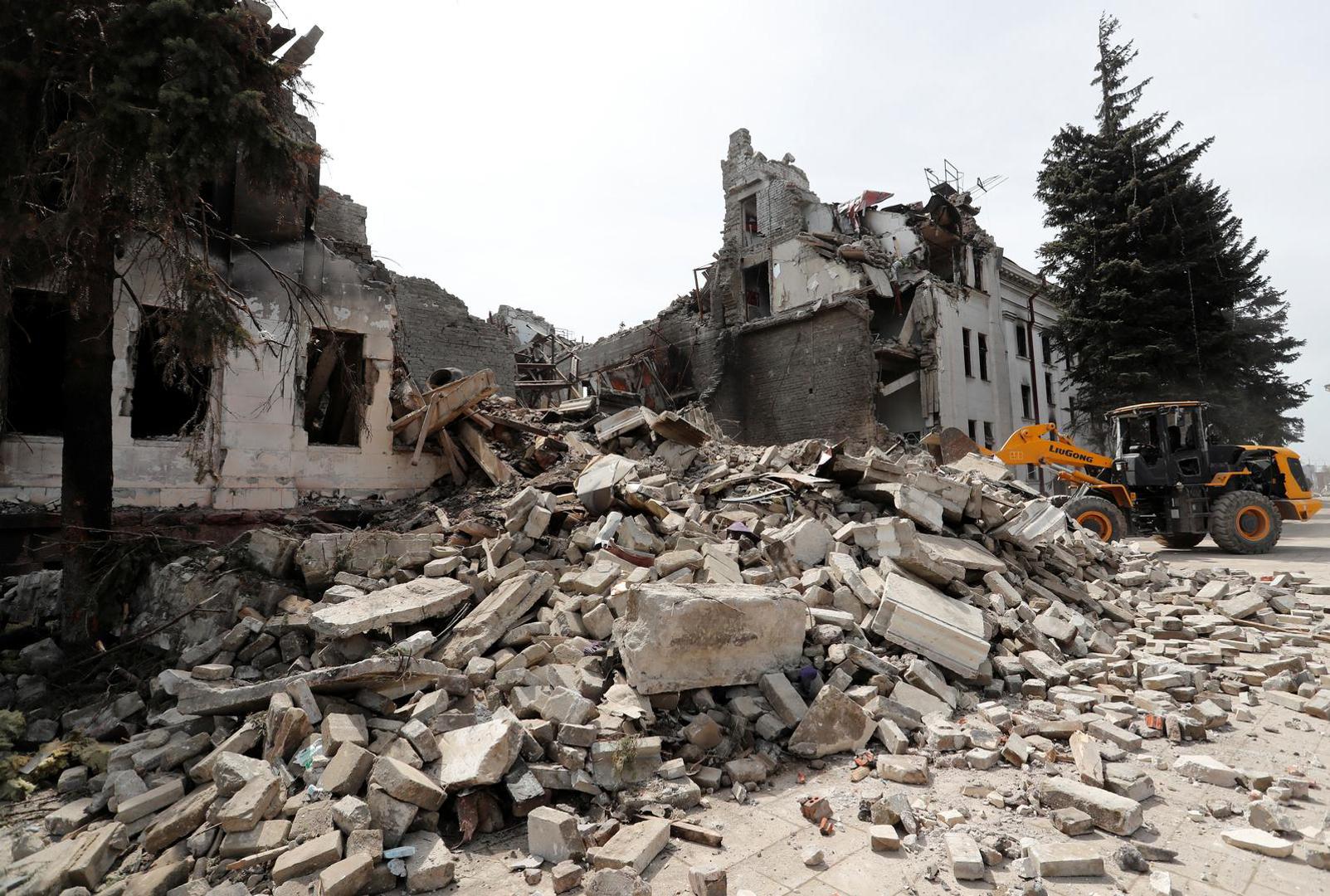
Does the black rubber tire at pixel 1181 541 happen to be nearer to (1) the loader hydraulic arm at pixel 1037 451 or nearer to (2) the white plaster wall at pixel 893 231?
(1) the loader hydraulic arm at pixel 1037 451

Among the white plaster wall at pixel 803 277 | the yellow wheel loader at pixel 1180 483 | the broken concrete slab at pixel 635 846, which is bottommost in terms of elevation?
the broken concrete slab at pixel 635 846

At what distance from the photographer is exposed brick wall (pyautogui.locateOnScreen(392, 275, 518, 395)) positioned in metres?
15.0

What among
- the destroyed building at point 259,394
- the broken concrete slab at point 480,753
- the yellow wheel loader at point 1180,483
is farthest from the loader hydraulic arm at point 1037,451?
the broken concrete slab at point 480,753

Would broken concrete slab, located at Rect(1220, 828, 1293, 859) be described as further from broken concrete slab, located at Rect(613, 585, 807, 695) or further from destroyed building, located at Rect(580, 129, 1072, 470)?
destroyed building, located at Rect(580, 129, 1072, 470)

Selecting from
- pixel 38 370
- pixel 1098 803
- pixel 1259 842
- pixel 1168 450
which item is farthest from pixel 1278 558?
pixel 38 370

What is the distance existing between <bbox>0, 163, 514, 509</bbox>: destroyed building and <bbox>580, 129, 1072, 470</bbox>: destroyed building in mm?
12516

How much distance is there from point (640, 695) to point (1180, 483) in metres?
12.6

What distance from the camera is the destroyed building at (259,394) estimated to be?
24.4 feet

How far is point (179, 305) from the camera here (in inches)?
223

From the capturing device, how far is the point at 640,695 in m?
4.15

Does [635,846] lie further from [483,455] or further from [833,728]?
[483,455]

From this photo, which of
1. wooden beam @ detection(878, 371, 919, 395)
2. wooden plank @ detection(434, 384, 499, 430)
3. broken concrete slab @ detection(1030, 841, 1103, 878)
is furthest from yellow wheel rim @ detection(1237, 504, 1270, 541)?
wooden plank @ detection(434, 384, 499, 430)

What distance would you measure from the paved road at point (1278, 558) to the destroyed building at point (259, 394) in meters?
12.6

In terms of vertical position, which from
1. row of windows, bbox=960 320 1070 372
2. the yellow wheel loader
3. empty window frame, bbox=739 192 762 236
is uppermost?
empty window frame, bbox=739 192 762 236
